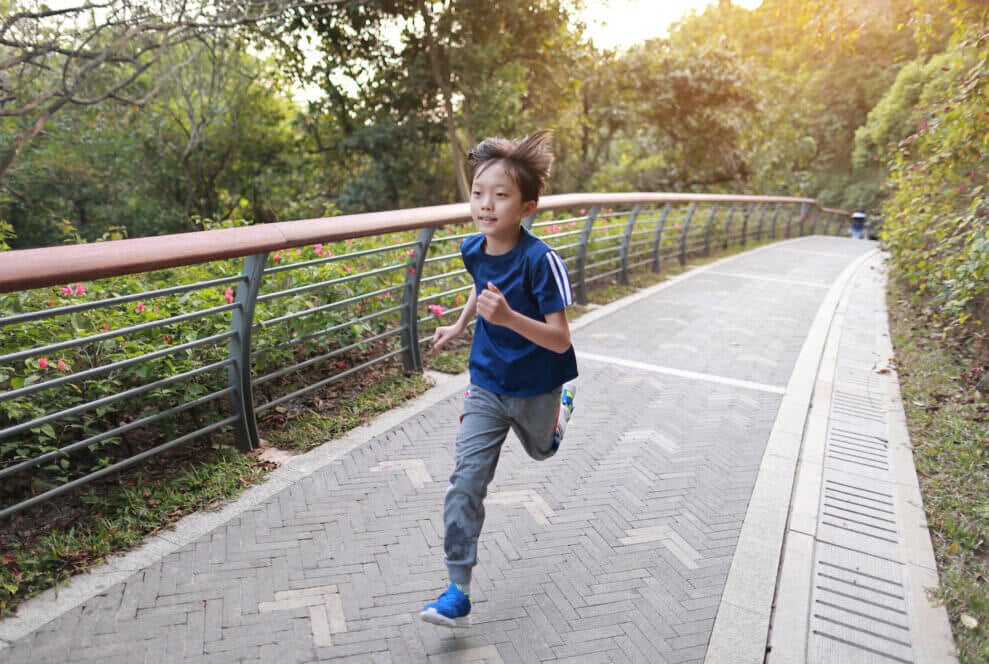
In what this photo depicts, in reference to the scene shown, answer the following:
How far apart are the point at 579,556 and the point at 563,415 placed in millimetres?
735

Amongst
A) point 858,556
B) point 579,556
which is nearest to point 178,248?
point 579,556

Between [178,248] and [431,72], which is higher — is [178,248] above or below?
below

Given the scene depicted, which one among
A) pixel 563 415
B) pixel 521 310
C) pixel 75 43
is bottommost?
pixel 563 415

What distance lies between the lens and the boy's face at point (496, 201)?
2.10 metres

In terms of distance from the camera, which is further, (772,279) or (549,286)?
(772,279)

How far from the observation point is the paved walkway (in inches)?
89.0

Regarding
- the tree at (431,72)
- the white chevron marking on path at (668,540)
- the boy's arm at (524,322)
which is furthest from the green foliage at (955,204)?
the tree at (431,72)

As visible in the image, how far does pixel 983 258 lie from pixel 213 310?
14.9 feet

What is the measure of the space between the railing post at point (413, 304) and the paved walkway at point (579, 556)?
1.11 feet

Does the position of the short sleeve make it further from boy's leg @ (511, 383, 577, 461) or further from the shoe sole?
the shoe sole

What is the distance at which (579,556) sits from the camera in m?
2.81

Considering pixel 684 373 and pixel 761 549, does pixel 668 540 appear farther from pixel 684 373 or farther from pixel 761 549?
pixel 684 373

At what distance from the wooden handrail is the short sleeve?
143 cm

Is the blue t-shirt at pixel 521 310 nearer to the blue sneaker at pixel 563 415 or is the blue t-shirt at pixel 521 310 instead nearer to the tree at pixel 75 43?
the blue sneaker at pixel 563 415
